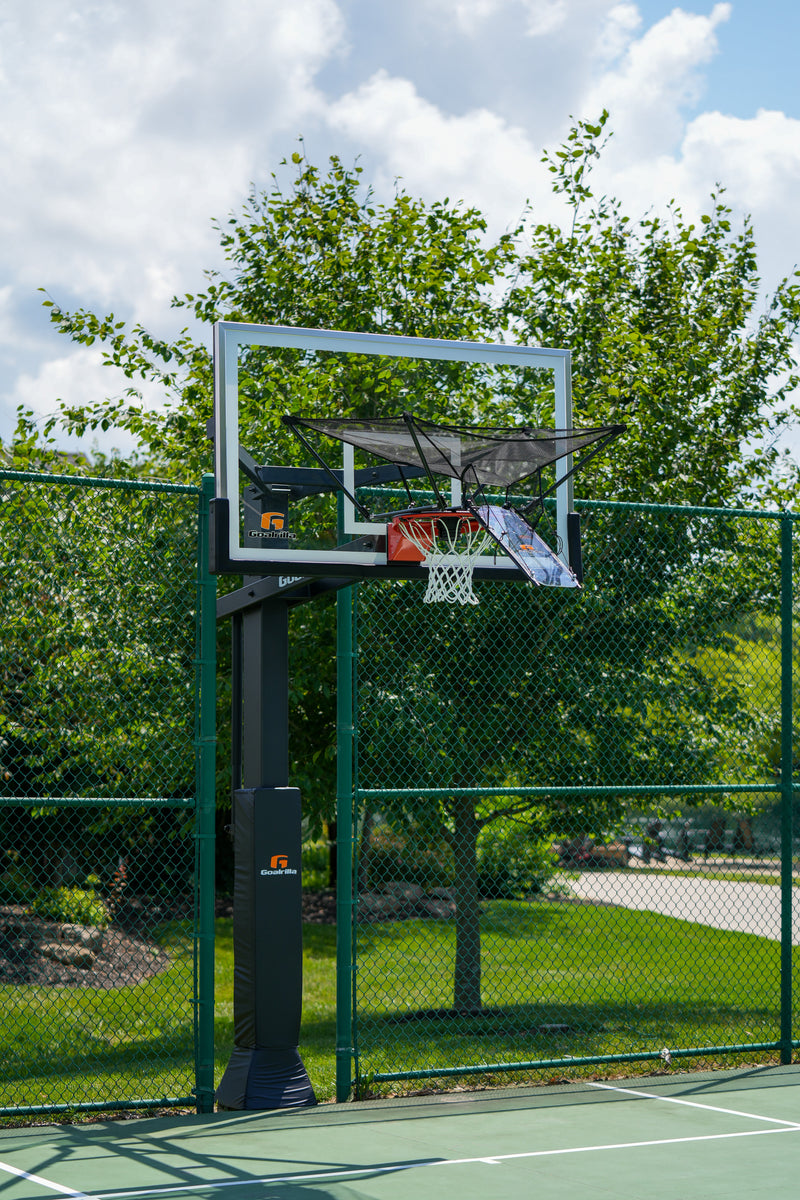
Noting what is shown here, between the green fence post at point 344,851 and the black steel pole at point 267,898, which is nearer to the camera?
the black steel pole at point 267,898

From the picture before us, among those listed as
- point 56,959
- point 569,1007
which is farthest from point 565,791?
point 56,959

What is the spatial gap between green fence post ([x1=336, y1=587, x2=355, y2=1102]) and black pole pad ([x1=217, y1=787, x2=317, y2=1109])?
27 centimetres

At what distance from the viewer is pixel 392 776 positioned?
8469 mm

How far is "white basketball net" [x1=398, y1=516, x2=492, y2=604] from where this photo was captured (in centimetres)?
684

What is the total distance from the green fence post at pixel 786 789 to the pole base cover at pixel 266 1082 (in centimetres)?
320

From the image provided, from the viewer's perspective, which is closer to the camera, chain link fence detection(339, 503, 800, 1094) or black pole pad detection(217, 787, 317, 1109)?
black pole pad detection(217, 787, 317, 1109)

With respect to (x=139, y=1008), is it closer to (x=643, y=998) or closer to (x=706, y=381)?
(x=643, y=998)

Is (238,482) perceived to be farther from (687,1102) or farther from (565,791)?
(687,1102)

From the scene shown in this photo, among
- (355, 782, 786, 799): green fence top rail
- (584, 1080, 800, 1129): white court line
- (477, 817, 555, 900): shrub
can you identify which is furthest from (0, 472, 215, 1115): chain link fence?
(477, 817, 555, 900): shrub

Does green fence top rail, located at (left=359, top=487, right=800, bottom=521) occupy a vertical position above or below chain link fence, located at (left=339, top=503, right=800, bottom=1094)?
above

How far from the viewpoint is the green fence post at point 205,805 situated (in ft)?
23.3

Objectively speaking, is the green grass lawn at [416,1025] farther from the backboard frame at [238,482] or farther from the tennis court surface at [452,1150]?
the backboard frame at [238,482]

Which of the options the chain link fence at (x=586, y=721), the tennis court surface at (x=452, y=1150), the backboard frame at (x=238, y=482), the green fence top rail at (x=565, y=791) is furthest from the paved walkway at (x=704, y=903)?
the backboard frame at (x=238, y=482)

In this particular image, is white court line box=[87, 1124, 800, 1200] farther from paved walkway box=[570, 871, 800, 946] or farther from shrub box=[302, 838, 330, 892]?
shrub box=[302, 838, 330, 892]
